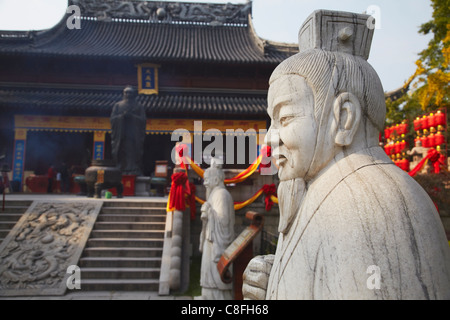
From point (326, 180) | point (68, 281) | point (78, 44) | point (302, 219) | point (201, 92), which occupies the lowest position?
point (68, 281)

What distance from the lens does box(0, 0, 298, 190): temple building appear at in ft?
54.3

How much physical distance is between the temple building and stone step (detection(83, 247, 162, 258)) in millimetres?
9990

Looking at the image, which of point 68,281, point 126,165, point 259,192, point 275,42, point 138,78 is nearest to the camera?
point 68,281

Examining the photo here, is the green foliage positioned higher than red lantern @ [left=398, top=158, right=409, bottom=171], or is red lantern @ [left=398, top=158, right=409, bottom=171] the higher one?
the green foliage

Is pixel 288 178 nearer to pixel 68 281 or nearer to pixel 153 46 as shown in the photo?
pixel 68 281

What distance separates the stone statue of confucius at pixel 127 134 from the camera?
40.4 ft

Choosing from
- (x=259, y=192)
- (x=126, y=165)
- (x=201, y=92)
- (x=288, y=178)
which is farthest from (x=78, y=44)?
(x=288, y=178)

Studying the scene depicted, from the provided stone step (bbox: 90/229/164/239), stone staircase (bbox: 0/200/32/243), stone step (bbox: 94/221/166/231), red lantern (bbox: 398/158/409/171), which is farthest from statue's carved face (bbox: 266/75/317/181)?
red lantern (bbox: 398/158/409/171)

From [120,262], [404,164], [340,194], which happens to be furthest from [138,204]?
[404,164]

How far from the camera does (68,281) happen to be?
20.7ft

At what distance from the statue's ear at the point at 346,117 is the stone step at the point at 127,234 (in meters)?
6.70

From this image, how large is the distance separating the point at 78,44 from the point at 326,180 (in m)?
20.9

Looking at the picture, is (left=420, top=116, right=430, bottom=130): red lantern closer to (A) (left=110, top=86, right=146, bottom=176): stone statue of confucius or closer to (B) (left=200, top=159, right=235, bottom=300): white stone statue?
(B) (left=200, top=159, right=235, bottom=300): white stone statue

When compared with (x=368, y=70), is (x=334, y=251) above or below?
below
